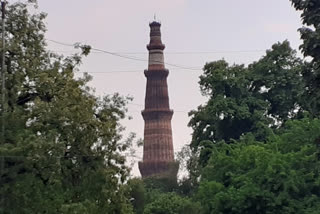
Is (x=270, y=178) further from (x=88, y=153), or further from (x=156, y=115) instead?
(x=156, y=115)

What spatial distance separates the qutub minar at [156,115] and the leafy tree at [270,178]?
248ft

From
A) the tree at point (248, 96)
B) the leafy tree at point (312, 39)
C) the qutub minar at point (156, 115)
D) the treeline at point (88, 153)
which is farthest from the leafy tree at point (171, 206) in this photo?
the qutub minar at point (156, 115)

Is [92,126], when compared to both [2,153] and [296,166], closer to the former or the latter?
[2,153]

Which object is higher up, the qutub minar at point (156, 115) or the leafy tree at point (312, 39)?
the qutub minar at point (156, 115)

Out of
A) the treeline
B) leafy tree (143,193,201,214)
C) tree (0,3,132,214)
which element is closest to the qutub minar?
leafy tree (143,193,201,214)

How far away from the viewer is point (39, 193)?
27938 mm

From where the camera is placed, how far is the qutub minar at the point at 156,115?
11544 cm

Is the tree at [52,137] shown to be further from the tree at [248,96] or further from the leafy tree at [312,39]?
the tree at [248,96]

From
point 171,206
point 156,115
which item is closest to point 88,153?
point 171,206

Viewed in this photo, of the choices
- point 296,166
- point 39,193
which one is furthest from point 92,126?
point 296,166

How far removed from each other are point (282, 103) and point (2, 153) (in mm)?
25142

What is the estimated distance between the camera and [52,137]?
27.8m


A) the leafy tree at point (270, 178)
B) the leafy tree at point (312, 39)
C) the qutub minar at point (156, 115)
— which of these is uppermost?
the qutub minar at point (156, 115)

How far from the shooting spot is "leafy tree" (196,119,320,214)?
34719mm
